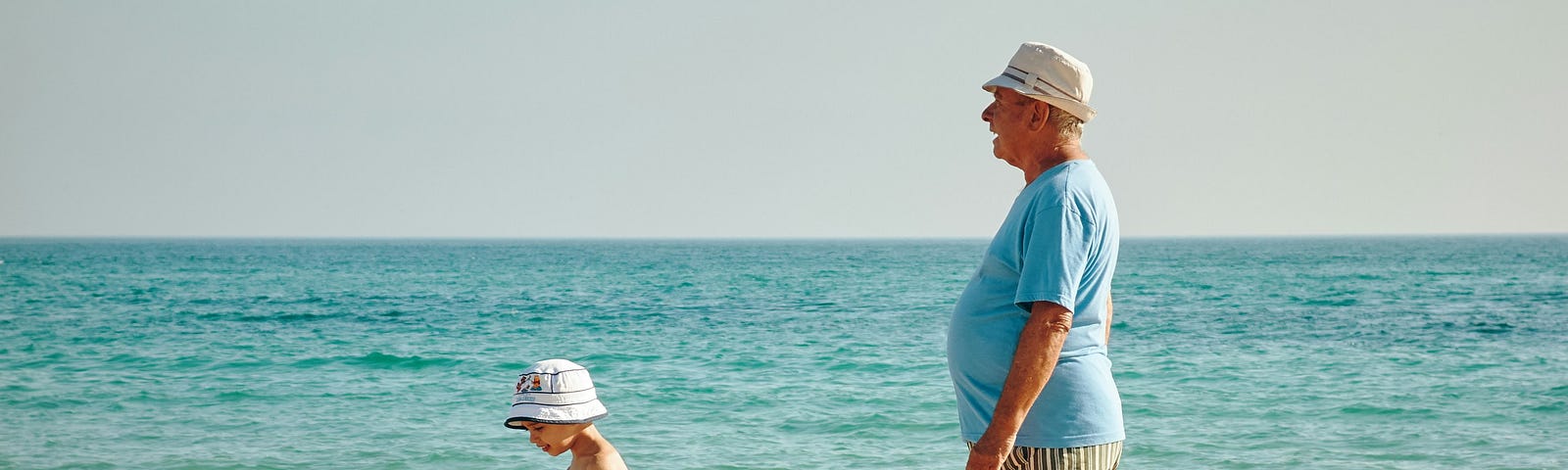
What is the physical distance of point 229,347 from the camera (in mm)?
18562

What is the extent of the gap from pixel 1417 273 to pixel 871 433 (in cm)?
4614

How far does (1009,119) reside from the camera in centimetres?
242

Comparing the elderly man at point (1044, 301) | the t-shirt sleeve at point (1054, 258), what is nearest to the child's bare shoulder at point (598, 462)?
the elderly man at point (1044, 301)

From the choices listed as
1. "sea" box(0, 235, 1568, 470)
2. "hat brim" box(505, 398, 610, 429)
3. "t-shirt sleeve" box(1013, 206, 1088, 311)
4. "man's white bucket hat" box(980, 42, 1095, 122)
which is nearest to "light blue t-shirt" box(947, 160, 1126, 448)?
"t-shirt sleeve" box(1013, 206, 1088, 311)

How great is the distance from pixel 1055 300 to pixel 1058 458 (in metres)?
0.32

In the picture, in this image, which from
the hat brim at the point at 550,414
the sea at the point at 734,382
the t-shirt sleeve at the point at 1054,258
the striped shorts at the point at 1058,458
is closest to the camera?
the t-shirt sleeve at the point at 1054,258

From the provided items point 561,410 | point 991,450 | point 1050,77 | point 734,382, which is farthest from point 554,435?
point 734,382

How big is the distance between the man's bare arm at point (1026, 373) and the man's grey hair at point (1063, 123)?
0.36 meters

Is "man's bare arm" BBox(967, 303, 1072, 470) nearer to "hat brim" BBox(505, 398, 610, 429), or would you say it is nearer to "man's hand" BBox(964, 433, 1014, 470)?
"man's hand" BBox(964, 433, 1014, 470)

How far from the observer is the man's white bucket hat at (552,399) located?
9.66ft

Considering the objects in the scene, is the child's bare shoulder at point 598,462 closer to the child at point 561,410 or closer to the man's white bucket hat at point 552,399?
the child at point 561,410

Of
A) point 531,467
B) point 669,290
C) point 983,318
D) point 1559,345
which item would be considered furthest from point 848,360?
point 669,290

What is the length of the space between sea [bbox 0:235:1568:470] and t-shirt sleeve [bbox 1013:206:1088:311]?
22.0 ft

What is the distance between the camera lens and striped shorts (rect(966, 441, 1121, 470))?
232cm
